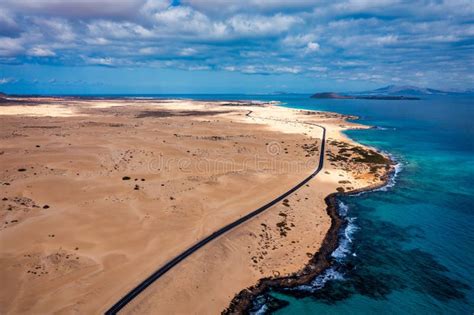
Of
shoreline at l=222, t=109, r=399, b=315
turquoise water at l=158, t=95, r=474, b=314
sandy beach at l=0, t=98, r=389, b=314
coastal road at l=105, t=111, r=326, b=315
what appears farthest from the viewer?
sandy beach at l=0, t=98, r=389, b=314

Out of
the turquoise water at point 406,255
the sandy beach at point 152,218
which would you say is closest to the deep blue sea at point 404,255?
the turquoise water at point 406,255

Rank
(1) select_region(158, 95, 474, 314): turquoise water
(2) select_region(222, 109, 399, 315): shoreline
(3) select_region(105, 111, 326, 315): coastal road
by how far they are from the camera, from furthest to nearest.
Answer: (1) select_region(158, 95, 474, 314): turquoise water, (2) select_region(222, 109, 399, 315): shoreline, (3) select_region(105, 111, 326, 315): coastal road

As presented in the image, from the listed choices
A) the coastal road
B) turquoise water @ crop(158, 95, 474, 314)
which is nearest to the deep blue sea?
turquoise water @ crop(158, 95, 474, 314)

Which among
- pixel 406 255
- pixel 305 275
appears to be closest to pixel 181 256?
pixel 305 275

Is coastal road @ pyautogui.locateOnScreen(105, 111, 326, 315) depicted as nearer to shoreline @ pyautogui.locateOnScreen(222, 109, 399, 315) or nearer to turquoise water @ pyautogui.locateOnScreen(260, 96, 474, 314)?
shoreline @ pyautogui.locateOnScreen(222, 109, 399, 315)

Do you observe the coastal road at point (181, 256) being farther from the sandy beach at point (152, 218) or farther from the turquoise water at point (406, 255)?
the turquoise water at point (406, 255)

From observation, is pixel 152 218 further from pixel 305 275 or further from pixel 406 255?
pixel 406 255

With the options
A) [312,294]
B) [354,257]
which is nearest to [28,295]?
[312,294]

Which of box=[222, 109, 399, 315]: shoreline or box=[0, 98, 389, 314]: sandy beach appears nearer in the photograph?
box=[222, 109, 399, 315]: shoreline
